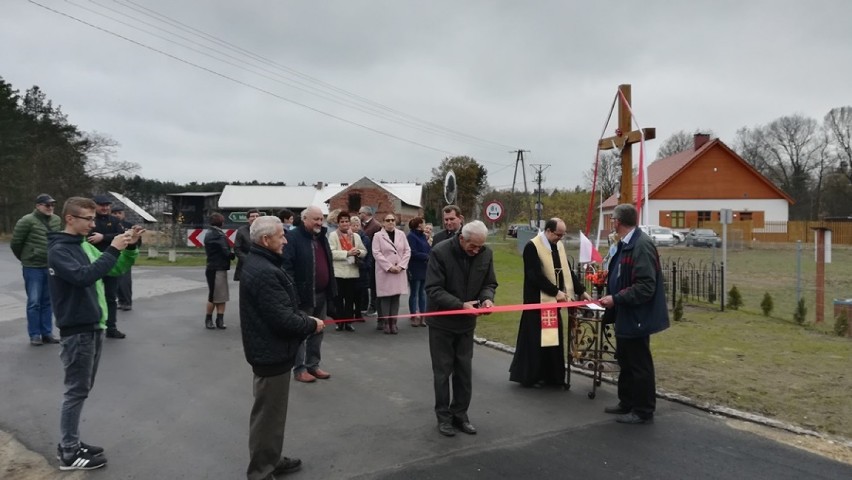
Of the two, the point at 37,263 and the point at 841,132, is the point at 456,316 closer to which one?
the point at 37,263

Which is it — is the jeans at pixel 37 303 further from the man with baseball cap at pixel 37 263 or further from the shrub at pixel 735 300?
the shrub at pixel 735 300

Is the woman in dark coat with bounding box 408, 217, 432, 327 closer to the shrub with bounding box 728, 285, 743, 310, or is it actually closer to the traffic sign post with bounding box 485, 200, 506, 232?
the shrub with bounding box 728, 285, 743, 310

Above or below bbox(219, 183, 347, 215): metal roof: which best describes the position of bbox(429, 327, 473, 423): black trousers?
below

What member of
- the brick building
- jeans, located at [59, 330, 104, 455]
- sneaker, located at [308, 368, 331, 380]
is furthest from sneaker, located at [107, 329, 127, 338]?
the brick building

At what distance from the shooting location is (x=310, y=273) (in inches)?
243

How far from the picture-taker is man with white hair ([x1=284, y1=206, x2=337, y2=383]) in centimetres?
610

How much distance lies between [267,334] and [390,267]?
5566 millimetres

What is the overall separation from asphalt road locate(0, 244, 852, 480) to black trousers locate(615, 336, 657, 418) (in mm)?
218

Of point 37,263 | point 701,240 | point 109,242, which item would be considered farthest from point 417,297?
point 701,240

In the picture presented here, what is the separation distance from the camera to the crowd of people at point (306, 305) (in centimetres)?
382

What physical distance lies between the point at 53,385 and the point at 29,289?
2544 mm

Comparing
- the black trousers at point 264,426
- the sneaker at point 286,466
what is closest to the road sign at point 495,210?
the sneaker at point 286,466

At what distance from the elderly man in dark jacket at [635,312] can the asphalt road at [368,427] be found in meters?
0.24

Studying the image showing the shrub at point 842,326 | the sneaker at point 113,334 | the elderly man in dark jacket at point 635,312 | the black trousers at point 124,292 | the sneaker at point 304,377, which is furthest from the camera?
the black trousers at point 124,292
